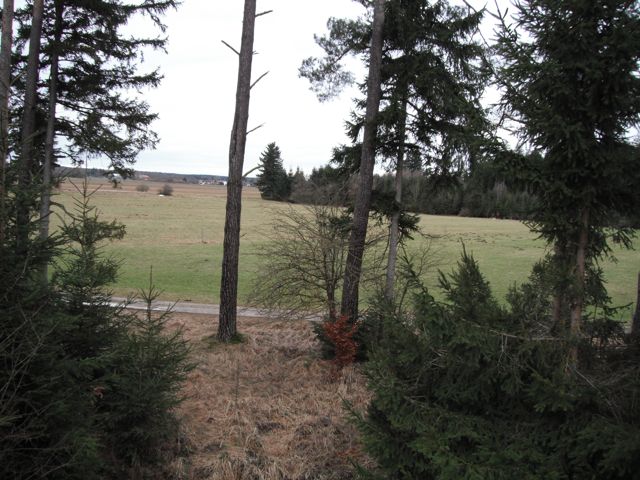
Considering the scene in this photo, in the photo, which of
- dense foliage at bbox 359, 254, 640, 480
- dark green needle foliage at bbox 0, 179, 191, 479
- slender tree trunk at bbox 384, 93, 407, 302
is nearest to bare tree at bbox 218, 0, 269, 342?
slender tree trunk at bbox 384, 93, 407, 302

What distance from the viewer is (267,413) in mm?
7758

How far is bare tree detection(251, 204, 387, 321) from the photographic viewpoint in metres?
11.0

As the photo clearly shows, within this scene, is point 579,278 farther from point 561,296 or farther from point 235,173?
point 235,173

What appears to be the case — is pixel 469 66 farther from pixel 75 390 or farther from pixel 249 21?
pixel 75 390

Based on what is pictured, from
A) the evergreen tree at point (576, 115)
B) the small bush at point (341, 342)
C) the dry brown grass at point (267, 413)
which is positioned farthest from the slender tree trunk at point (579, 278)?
the small bush at point (341, 342)

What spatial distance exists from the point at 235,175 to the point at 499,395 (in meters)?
8.88

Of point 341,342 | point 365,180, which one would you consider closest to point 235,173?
point 365,180

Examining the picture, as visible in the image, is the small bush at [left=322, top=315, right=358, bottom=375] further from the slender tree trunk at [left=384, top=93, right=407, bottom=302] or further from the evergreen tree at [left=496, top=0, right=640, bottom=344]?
the evergreen tree at [left=496, top=0, right=640, bottom=344]

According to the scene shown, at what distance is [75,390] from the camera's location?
4.10 metres

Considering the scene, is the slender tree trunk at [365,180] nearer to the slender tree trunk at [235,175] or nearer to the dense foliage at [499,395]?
the slender tree trunk at [235,175]

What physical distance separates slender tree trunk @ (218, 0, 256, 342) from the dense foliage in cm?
764

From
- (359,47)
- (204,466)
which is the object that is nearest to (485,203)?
(359,47)

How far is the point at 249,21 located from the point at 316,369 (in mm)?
8278

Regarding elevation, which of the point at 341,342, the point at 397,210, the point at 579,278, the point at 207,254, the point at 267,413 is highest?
the point at 397,210
